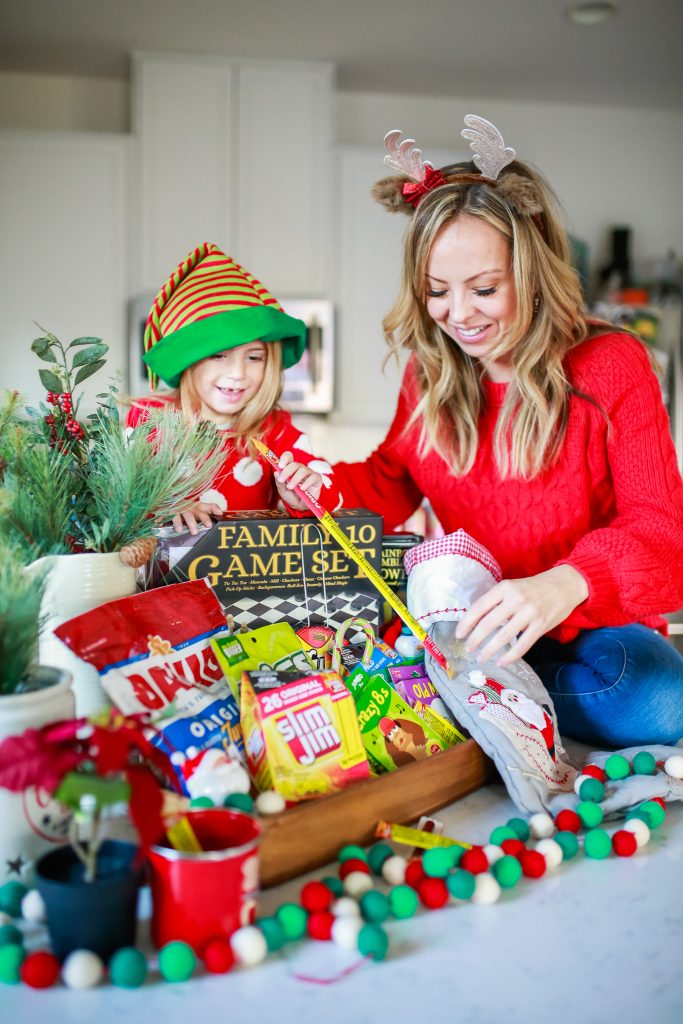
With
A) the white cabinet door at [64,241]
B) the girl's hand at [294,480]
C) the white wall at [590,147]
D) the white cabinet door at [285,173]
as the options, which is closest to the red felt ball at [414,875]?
the girl's hand at [294,480]

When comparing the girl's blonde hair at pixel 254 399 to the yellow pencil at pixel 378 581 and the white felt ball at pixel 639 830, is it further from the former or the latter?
the white felt ball at pixel 639 830

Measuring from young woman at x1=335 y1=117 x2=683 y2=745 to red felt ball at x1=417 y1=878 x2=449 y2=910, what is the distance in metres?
0.43

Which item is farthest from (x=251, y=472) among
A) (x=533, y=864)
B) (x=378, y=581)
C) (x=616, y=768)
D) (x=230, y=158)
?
(x=230, y=158)

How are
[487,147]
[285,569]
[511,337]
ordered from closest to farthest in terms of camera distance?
[285,569] < [487,147] < [511,337]

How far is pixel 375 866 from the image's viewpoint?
2.70 feet

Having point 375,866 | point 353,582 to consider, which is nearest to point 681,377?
point 353,582

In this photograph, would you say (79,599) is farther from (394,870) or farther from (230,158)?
(230,158)

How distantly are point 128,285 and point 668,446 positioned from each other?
2974 millimetres

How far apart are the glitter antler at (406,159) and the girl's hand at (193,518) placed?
567mm

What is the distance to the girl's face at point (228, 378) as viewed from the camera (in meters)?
1.58

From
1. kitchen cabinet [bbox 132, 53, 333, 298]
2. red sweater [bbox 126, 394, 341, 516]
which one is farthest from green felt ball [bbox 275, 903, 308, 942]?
kitchen cabinet [bbox 132, 53, 333, 298]

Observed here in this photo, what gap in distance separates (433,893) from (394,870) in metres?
0.05

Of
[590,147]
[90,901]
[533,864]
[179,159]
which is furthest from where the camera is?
[590,147]

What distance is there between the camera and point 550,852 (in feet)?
2.81
